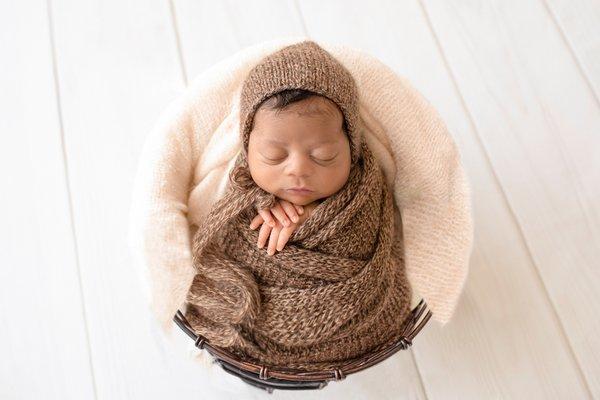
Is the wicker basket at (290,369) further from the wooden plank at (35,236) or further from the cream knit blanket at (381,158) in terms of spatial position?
the wooden plank at (35,236)

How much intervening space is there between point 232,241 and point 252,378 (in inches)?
8.7

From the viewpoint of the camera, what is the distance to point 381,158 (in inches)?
44.3

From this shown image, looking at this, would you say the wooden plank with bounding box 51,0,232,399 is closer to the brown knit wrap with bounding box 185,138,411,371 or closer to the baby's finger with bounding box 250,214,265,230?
the brown knit wrap with bounding box 185,138,411,371

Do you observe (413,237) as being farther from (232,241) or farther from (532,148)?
(532,148)

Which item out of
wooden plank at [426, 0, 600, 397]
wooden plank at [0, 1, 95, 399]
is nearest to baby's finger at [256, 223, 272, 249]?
wooden plank at [0, 1, 95, 399]

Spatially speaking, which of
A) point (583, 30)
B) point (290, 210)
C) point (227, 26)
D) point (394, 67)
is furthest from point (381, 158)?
point (583, 30)

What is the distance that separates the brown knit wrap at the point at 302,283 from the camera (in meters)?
0.93

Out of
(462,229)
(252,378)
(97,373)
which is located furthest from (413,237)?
(97,373)

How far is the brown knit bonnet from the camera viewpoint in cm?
87

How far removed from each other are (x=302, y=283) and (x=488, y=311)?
17.7 inches

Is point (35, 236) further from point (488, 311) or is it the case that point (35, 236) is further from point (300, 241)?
point (488, 311)

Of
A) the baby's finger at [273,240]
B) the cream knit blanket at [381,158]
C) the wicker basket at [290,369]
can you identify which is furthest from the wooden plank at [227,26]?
the wicker basket at [290,369]

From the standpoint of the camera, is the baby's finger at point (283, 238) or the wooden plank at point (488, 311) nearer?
the baby's finger at point (283, 238)

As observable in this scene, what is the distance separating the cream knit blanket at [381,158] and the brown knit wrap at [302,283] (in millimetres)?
74
